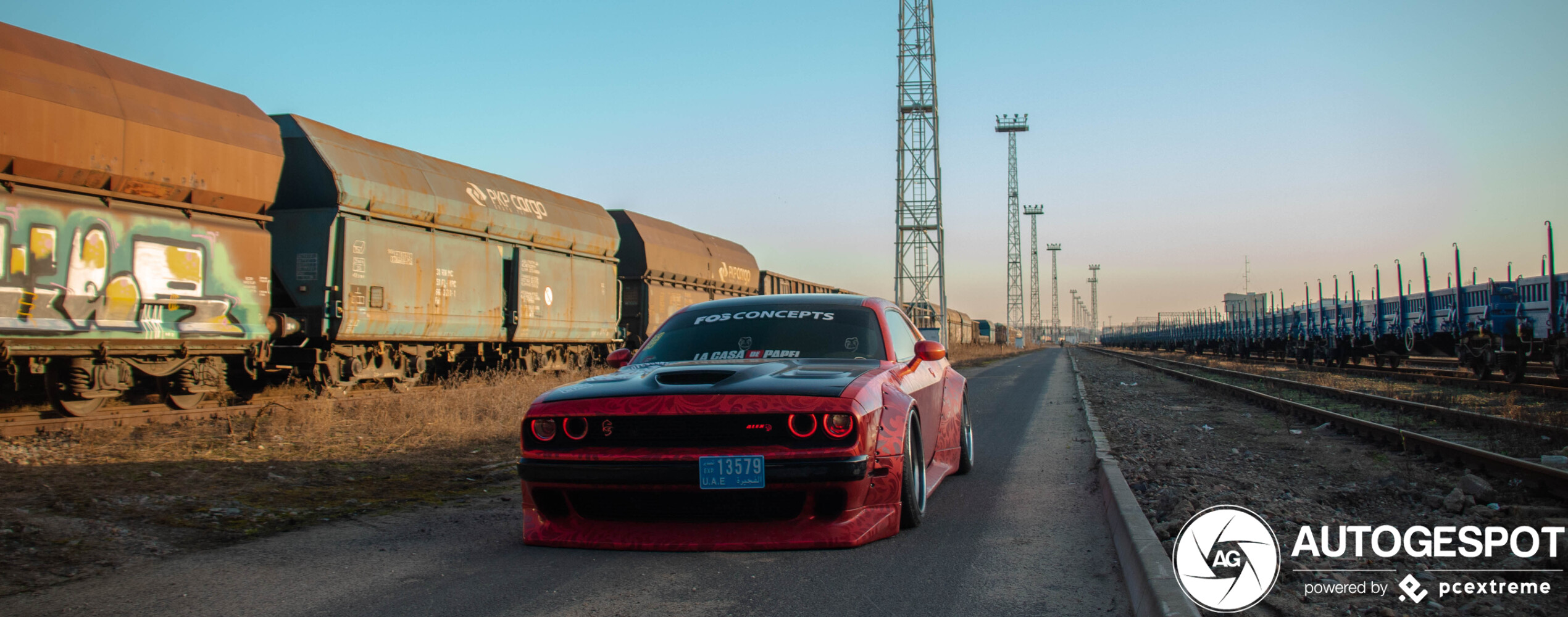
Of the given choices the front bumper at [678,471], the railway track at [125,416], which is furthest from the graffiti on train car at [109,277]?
the front bumper at [678,471]

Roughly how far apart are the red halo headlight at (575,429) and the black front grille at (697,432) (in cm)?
1

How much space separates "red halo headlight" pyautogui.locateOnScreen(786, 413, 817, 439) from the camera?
371cm

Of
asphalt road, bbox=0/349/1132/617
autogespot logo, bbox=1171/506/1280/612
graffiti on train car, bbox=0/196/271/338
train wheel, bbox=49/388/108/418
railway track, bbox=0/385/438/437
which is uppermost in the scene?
graffiti on train car, bbox=0/196/271/338

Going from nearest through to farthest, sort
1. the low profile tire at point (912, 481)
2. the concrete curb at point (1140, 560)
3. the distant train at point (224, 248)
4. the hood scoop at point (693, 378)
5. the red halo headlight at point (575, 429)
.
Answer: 1. the concrete curb at point (1140, 560)
2. the red halo headlight at point (575, 429)
3. the hood scoop at point (693, 378)
4. the low profile tire at point (912, 481)
5. the distant train at point (224, 248)

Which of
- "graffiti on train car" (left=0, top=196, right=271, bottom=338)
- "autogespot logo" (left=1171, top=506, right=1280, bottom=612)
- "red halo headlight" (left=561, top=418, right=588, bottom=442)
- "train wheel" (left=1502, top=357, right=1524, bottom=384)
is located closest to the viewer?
"autogespot logo" (left=1171, top=506, right=1280, bottom=612)

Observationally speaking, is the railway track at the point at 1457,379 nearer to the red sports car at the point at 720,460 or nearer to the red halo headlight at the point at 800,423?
the red sports car at the point at 720,460

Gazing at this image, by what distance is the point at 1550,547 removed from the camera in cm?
407

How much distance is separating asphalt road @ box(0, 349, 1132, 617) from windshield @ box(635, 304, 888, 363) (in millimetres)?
1086

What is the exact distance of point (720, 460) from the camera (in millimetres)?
3629

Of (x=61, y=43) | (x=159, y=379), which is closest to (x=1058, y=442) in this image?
(x=159, y=379)

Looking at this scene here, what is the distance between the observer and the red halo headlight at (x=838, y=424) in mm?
3721

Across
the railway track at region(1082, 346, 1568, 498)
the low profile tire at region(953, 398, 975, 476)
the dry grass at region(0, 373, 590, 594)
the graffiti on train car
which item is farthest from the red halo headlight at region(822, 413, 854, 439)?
the graffiti on train car

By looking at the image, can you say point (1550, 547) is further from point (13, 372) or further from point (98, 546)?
point (13, 372)

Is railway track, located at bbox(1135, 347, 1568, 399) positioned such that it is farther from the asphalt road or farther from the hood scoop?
the hood scoop
